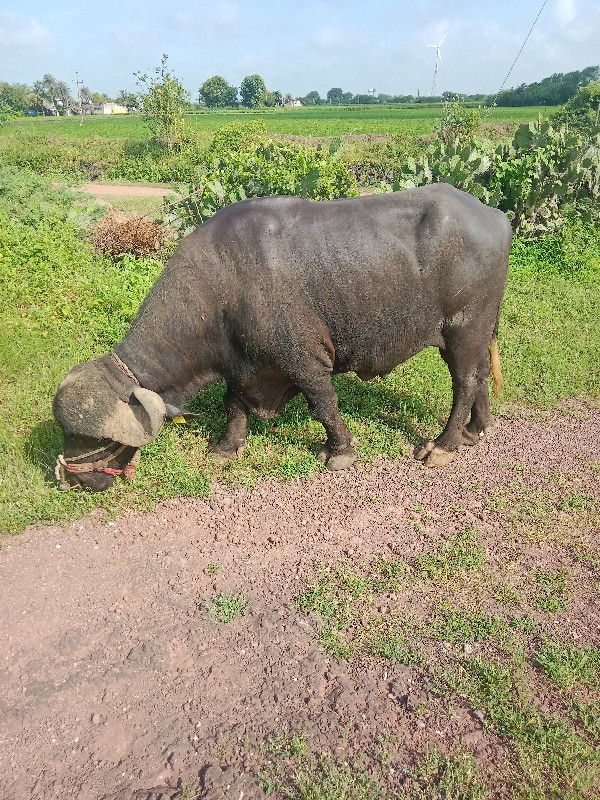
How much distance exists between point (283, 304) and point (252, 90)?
398 ft

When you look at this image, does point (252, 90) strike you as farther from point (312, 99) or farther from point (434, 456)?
point (434, 456)

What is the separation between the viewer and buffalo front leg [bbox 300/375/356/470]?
4.75 metres

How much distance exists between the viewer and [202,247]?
440 centimetres

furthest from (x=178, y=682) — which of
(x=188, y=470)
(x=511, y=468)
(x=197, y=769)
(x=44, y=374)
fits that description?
(x=44, y=374)

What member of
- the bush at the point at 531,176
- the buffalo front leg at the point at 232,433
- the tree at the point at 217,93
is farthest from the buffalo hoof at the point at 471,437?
the tree at the point at 217,93

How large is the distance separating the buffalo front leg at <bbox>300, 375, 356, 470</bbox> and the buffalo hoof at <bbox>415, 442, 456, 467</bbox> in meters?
0.60

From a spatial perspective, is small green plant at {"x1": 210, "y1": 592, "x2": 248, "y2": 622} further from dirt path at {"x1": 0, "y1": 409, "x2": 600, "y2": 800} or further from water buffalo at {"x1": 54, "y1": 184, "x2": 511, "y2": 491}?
water buffalo at {"x1": 54, "y1": 184, "x2": 511, "y2": 491}

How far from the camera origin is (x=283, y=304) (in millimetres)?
4352

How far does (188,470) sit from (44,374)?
2.32 m

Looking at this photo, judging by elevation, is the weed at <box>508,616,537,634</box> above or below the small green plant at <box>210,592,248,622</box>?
below

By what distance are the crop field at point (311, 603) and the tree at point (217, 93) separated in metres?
111

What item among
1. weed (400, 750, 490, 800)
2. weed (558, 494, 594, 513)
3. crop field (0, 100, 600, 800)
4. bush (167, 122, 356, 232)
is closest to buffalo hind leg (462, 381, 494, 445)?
crop field (0, 100, 600, 800)

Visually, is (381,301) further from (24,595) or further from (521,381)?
(24,595)

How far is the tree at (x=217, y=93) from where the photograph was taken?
104100mm
